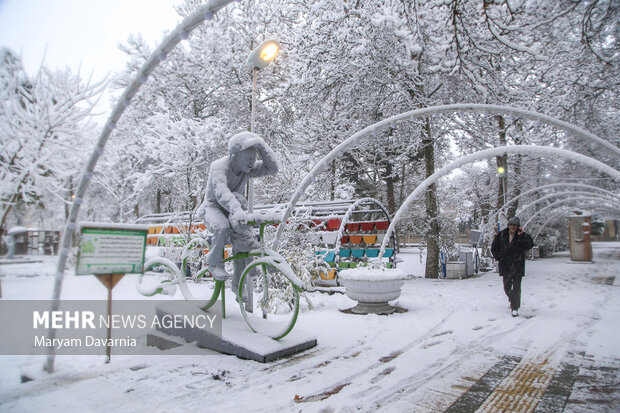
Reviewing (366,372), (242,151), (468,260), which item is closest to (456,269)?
(468,260)

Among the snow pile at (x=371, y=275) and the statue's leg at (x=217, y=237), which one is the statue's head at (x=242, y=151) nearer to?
the statue's leg at (x=217, y=237)

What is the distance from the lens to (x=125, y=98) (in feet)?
10.9

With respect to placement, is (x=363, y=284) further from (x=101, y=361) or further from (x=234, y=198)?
(x=101, y=361)

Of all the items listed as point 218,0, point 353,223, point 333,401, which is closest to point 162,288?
point 333,401

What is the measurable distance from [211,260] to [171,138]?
1157cm

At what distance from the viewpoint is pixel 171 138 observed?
1466cm

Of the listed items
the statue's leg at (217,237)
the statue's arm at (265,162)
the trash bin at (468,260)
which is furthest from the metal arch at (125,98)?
the trash bin at (468,260)

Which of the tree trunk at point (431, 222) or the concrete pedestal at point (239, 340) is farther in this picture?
the tree trunk at point (431, 222)

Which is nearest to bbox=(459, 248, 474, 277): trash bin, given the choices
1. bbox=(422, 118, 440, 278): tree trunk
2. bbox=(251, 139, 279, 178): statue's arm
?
bbox=(422, 118, 440, 278): tree trunk

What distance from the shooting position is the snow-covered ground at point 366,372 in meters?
2.96

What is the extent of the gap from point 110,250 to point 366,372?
2772 mm

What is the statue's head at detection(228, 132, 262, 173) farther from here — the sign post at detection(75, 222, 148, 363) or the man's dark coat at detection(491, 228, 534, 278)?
the man's dark coat at detection(491, 228, 534, 278)

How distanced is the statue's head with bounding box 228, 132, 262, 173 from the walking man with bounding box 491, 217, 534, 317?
16.7 feet

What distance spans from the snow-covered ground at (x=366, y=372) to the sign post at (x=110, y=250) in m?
1.00
